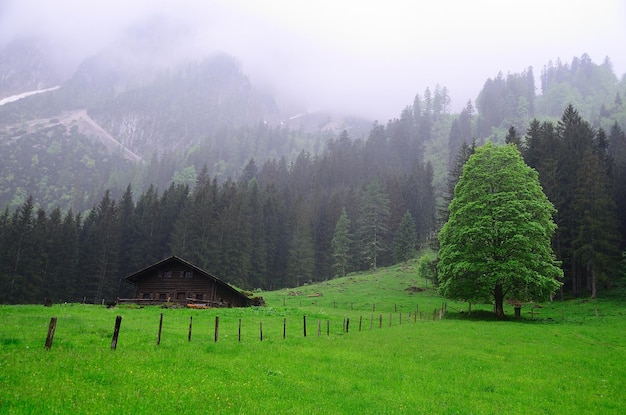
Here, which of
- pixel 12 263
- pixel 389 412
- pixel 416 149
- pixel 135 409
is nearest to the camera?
pixel 135 409

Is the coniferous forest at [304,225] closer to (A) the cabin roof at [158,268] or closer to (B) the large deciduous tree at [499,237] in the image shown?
(B) the large deciduous tree at [499,237]

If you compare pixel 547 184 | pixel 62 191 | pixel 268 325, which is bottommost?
pixel 268 325

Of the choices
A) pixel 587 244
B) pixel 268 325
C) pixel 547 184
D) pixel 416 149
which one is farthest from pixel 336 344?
pixel 416 149

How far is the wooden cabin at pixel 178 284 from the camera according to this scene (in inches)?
2217

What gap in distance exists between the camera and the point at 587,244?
48875 mm

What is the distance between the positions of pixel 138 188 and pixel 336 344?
17607 cm

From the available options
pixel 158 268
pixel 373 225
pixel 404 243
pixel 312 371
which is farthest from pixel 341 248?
pixel 312 371

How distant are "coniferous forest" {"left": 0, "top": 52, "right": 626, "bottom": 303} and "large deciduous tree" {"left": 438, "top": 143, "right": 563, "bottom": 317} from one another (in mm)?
9273

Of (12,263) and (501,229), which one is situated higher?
(501,229)

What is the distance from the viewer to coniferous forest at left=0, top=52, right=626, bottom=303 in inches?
2140

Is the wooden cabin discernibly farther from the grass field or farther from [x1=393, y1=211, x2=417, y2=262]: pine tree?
[x1=393, y1=211, x2=417, y2=262]: pine tree

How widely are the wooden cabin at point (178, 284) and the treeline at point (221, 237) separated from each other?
71.1ft

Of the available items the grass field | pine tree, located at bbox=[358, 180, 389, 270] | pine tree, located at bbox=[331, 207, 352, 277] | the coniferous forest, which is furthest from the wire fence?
pine tree, located at bbox=[358, 180, 389, 270]

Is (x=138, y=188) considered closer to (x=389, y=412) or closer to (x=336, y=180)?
(x=336, y=180)
